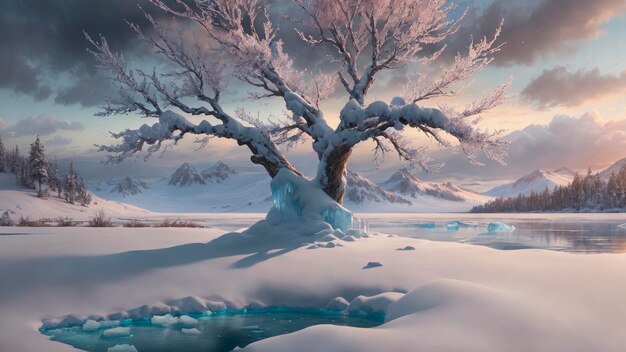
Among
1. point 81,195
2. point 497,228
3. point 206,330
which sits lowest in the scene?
point 206,330

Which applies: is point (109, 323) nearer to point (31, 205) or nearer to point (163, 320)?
point (163, 320)

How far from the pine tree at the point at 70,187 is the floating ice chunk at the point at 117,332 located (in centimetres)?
8455

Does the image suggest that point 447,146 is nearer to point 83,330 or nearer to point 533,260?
point 533,260

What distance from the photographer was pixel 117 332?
6770 mm

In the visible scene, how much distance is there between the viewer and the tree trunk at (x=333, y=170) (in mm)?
14125

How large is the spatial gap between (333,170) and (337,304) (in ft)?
22.4

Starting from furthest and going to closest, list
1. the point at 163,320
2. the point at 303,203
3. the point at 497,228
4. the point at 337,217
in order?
the point at 497,228 → the point at 337,217 → the point at 303,203 → the point at 163,320

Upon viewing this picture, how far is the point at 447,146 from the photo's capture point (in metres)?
14.4

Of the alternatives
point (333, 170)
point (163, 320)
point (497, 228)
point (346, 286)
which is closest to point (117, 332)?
point (163, 320)

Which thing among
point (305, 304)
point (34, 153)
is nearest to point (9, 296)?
point (305, 304)

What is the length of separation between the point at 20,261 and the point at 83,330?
253 centimetres

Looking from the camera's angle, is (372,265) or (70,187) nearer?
(372,265)

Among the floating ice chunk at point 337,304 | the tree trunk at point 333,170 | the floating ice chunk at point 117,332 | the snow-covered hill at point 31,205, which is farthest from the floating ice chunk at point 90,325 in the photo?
the snow-covered hill at point 31,205

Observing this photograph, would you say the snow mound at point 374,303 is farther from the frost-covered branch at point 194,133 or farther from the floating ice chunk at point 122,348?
the frost-covered branch at point 194,133
